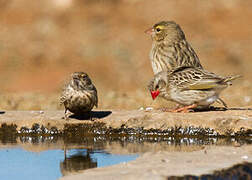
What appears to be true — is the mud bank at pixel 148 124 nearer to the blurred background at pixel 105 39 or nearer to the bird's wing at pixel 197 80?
the bird's wing at pixel 197 80

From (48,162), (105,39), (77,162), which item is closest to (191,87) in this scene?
(77,162)

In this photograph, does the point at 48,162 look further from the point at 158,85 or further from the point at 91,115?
the point at 158,85

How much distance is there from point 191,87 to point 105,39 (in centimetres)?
2050

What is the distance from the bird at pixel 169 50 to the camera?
10.6m

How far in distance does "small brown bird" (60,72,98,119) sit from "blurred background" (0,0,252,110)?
7108mm

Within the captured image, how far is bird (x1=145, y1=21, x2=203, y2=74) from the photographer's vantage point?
34.8 feet

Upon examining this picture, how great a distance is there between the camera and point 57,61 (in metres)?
26.6

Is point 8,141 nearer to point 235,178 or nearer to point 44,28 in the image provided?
point 235,178

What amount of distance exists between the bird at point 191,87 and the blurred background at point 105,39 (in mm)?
6114

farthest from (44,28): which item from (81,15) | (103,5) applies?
(103,5)

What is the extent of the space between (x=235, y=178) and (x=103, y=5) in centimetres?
2999

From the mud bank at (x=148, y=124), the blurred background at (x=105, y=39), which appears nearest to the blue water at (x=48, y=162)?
the mud bank at (x=148, y=124)

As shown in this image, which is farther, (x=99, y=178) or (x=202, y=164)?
(x=202, y=164)

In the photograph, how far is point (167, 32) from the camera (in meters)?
11.2
